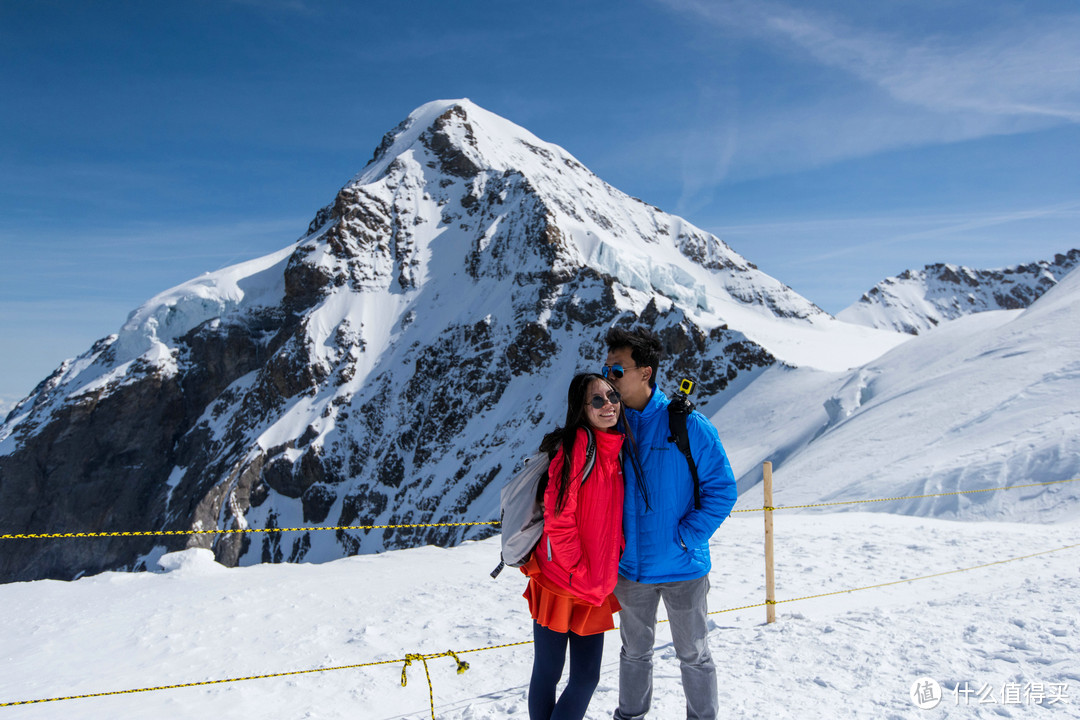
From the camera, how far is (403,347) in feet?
284

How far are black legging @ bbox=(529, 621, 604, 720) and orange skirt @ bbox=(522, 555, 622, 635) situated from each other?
0.18 feet

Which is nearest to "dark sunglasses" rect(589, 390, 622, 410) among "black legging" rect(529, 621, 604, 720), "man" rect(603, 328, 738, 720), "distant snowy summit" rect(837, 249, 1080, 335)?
"man" rect(603, 328, 738, 720)

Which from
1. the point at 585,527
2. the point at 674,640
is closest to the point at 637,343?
the point at 585,527

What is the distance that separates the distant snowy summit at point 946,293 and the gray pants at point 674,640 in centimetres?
15681

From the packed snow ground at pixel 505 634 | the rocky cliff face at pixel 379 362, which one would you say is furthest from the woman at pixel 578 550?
the rocky cliff face at pixel 379 362

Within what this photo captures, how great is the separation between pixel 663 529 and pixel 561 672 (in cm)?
89

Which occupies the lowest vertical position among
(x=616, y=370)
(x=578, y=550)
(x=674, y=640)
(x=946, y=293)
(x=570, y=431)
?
(x=674, y=640)

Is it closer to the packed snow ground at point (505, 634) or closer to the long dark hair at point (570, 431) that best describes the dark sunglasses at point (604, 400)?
the long dark hair at point (570, 431)

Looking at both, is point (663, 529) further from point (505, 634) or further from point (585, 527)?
point (505, 634)

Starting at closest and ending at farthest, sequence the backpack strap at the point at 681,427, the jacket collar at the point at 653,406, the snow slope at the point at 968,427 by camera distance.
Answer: the backpack strap at the point at 681,427, the jacket collar at the point at 653,406, the snow slope at the point at 968,427

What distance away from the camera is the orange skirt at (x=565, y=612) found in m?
3.16

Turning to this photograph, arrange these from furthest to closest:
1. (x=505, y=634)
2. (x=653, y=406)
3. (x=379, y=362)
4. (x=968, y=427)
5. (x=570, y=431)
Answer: (x=379, y=362)
(x=968, y=427)
(x=505, y=634)
(x=653, y=406)
(x=570, y=431)

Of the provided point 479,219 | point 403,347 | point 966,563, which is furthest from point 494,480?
point 966,563

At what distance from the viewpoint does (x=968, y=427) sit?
1617cm
